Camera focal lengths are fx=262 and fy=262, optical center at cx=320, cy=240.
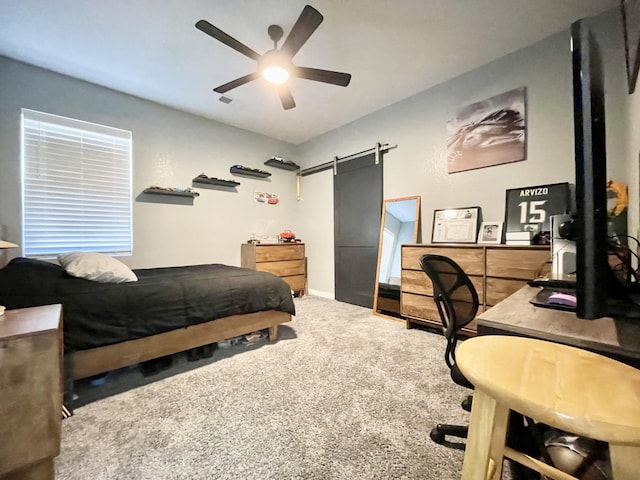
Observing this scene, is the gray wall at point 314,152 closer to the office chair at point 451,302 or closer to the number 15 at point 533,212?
the number 15 at point 533,212

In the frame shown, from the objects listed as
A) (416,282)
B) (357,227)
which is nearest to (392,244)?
(357,227)

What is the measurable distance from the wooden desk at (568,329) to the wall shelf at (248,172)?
3800 millimetres

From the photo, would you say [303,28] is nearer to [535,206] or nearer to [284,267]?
[535,206]

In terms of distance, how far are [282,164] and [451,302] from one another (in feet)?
13.0

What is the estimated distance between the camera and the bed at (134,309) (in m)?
1.50

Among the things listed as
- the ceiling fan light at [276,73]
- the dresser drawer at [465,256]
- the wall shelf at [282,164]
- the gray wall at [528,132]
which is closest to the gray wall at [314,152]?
the gray wall at [528,132]

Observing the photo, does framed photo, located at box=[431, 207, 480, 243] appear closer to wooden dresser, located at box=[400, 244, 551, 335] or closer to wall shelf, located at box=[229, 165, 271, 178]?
wooden dresser, located at box=[400, 244, 551, 335]

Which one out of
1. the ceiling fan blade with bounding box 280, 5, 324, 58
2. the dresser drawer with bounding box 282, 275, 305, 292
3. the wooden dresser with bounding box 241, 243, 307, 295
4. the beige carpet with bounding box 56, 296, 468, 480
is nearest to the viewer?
the beige carpet with bounding box 56, 296, 468, 480

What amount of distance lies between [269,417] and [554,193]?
9.24ft

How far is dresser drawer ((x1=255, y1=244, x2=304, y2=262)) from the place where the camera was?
12.6 ft

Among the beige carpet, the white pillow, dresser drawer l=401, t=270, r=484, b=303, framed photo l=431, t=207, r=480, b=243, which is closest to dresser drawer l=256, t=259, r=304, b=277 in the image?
the beige carpet

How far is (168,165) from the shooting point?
3463mm

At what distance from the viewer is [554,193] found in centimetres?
228

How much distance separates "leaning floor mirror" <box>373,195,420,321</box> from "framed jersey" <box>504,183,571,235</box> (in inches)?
36.8
